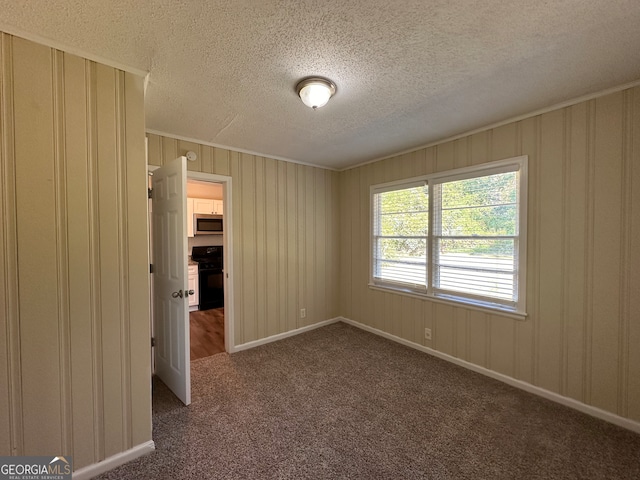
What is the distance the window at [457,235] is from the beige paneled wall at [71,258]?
2.76m

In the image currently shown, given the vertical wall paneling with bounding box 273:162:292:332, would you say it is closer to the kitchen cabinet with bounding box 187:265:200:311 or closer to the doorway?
the doorway

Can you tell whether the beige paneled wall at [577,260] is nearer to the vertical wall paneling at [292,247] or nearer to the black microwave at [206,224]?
the vertical wall paneling at [292,247]

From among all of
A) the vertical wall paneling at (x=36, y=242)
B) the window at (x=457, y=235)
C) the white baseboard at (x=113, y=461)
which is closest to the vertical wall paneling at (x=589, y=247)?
the window at (x=457, y=235)

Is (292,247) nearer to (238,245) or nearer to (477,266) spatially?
(238,245)

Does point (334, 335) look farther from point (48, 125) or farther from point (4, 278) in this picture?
point (48, 125)

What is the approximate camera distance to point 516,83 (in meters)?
1.88

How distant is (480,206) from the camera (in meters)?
2.71

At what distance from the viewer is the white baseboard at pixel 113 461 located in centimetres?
153

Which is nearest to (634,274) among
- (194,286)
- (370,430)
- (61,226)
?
(370,430)

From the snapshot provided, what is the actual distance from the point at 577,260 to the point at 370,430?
2059 mm

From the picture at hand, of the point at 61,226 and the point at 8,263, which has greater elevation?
the point at 61,226

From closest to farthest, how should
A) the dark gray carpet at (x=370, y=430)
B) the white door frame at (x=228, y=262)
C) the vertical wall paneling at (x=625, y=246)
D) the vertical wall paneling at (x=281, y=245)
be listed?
the dark gray carpet at (x=370, y=430) < the vertical wall paneling at (x=625, y=246) < the white door frame at (x=228, y=262) < the vertical wall paneling at (x=281, y=245)

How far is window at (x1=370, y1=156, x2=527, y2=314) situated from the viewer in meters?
2.50

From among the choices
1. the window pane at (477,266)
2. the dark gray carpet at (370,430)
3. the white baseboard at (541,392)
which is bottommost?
the dark gray carpet at (370,430)
